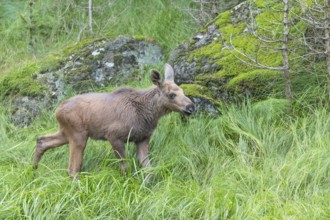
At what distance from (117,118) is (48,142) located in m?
0.92

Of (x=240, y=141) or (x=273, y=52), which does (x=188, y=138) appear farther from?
(x=273, y=52)

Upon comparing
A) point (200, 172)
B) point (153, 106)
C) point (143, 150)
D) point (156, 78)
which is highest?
point (156, 78)

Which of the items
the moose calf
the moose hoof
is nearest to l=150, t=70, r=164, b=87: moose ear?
the moose calf

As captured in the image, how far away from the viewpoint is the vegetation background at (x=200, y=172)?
535cm

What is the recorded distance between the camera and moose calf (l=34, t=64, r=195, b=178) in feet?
21.3

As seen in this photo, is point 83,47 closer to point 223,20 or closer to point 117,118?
point 223,20

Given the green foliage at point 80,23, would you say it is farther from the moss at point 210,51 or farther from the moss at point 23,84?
the moss at point 210,51

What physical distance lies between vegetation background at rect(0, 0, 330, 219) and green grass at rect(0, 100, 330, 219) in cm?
1

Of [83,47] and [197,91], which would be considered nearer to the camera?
[197,91]

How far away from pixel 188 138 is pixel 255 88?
119cm

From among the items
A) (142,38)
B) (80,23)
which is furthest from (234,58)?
(80,23)

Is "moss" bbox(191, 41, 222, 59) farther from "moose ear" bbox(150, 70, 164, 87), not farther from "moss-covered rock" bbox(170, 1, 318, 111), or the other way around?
"moose ear" bbox(150, 70, 164, 87)

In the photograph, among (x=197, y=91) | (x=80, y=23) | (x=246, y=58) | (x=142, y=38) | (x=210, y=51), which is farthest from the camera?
(x=80, y=23)

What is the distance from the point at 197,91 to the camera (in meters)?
7.73
